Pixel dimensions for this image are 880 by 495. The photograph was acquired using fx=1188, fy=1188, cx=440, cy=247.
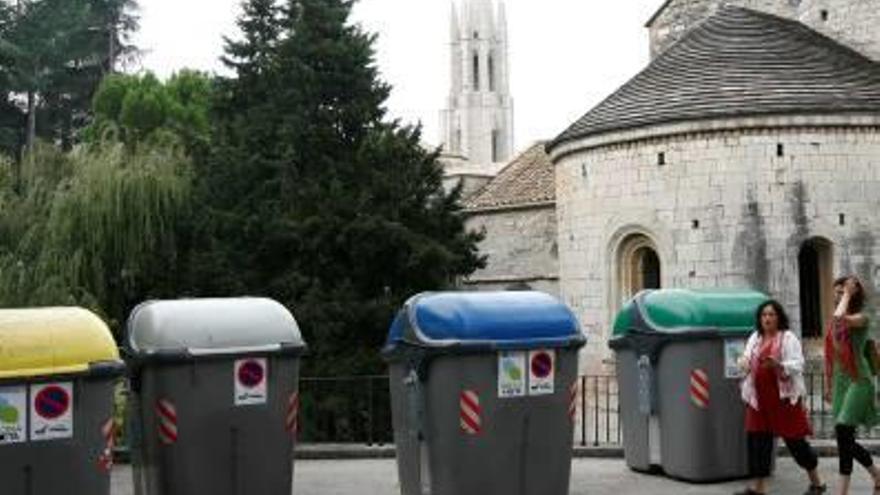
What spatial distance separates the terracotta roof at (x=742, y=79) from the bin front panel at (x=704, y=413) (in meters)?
10.3

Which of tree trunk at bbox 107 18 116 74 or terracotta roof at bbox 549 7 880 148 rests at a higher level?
tree trunk at bbox 107 18 116 74

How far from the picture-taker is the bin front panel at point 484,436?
8422mm

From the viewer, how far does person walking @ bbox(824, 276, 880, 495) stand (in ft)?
27.9

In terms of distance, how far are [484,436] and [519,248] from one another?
2259 centimetres

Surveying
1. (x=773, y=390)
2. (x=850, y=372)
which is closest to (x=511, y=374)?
(x=773, y=390)

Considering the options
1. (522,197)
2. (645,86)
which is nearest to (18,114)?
(522,197)

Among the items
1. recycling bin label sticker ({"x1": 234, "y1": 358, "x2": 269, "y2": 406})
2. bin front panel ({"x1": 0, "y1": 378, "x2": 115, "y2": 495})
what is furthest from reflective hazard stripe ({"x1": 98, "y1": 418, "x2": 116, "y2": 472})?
recycling bin label sticker ({"x1": 234, "y1": 358, "x2": 269, "y2": 406})

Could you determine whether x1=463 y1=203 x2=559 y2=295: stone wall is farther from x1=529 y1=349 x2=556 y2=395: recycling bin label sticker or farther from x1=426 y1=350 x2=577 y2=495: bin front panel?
x1=426 y1=350 x2=577 y2=495: bin front panel

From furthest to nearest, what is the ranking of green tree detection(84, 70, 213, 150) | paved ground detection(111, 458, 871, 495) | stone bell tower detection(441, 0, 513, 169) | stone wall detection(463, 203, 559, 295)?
stone bell tower detection(441, 0, 513, 169), green tree detection(84, 70, 213, 150), stone wall detection(463, 203, 559, 295), paved ground detection(111, 458, 871, 495)

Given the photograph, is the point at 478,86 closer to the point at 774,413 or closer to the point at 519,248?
the point at 519,248

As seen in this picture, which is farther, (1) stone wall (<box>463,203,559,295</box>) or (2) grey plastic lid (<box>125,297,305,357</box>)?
(1) stone wall (<box>463,203,559,295</box>)

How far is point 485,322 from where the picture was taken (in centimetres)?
851

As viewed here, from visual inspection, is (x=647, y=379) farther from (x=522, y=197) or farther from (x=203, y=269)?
(x=522, y=197)

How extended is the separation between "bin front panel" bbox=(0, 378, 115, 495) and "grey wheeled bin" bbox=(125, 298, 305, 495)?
65 centimetres
